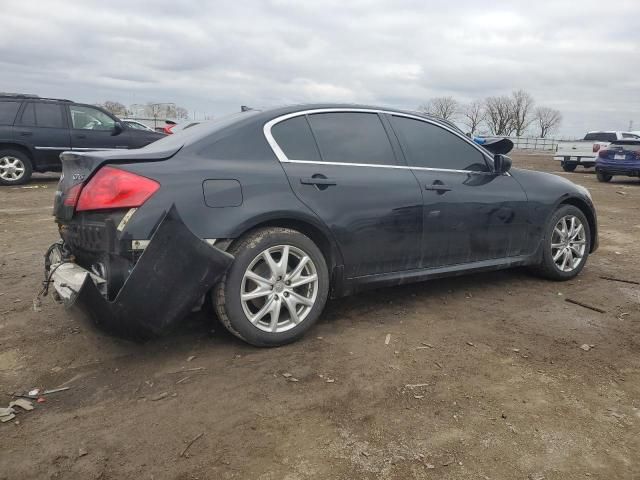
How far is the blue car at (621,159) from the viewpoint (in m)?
14.9

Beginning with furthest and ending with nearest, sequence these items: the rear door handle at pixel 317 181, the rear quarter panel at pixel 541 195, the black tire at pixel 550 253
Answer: the black tire at pixel 550 253, the rear quarter panel at pixel 541 195, the rear door handle at pixel 317 181

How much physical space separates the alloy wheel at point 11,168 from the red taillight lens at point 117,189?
9.60 metres

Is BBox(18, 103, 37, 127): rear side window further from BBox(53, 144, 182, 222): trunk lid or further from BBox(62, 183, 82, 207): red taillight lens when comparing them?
BBox(62, 183, 82, 207): red taillight lens

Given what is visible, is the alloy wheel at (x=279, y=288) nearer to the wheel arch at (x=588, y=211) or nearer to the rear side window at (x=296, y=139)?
the rear side window at (x=296, y=139)

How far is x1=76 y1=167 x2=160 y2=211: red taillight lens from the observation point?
115 inches

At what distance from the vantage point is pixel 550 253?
4867 millimetres

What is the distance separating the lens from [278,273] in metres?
3.29

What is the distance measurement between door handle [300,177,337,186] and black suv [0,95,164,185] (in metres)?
9.28

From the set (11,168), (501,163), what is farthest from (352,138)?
(11,168)

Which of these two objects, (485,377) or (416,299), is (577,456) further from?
(416,299)

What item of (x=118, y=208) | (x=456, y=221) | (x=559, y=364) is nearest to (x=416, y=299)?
(x=456, y=221)

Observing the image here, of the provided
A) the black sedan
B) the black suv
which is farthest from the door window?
the black sedan

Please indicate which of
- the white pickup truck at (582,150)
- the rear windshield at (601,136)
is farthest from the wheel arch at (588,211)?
the rear windshield at (601,136)

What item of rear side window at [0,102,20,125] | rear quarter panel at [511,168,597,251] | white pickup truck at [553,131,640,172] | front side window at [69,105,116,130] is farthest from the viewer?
white pickup truck at [553,131,640,172]
